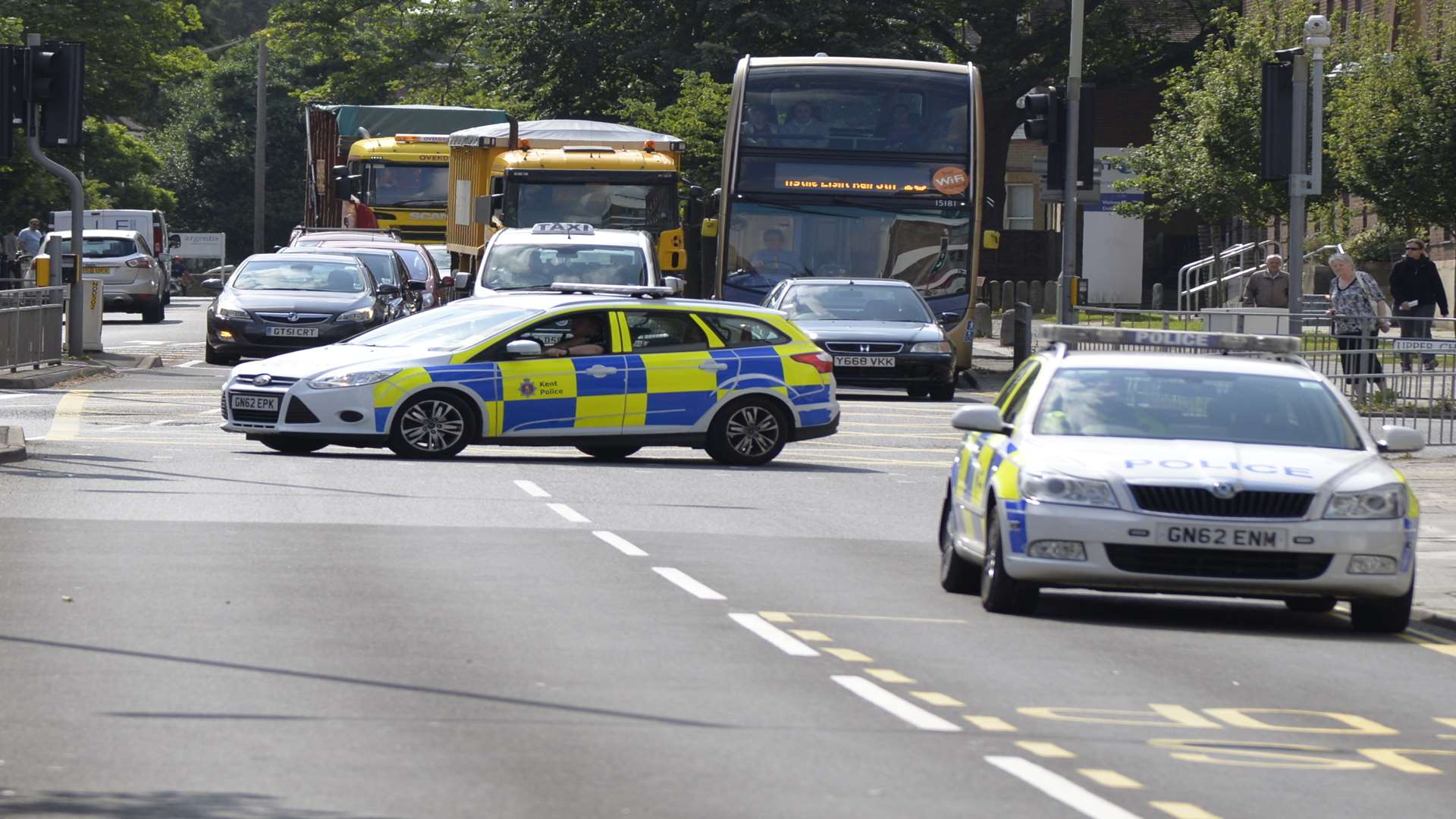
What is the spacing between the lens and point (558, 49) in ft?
189

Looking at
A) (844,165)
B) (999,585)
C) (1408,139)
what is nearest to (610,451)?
(999,585)

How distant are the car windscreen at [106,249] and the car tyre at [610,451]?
27.6m

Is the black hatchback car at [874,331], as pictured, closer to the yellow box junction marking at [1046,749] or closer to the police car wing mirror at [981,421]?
the police car wing mirror at [981,421]

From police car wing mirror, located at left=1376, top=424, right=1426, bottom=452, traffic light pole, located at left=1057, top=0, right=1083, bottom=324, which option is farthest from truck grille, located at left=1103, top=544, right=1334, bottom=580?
traffic light pole, located at left=1057, top=0, right=1083, bottom=324

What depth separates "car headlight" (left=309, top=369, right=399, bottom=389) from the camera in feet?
64.2

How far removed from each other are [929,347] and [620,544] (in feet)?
50.3

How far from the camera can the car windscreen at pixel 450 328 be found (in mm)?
19953

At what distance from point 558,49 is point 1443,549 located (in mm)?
43997

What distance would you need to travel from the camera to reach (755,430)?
20.7m

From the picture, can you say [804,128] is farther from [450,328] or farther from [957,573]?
[957,573]

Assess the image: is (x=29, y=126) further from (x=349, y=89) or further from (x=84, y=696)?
(x=349, y=89)

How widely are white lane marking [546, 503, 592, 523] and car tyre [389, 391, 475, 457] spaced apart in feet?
10.6

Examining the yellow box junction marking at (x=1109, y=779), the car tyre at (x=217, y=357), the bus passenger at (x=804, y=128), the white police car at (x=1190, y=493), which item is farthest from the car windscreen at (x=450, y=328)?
the yellow box junction marking at (x=1109, y=779)

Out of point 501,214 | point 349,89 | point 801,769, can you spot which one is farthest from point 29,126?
point 349,89
